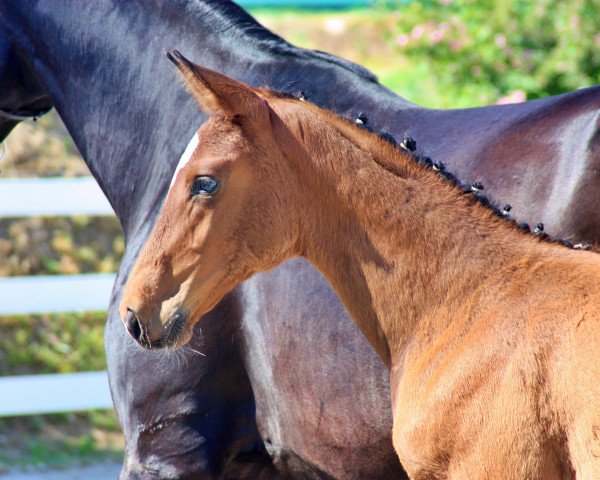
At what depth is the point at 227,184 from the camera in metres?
2.32

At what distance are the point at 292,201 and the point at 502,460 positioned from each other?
0.81 metres

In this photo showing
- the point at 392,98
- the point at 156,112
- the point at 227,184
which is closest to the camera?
the point at 227,184

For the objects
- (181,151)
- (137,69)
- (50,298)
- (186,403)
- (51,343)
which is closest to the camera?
(186,403)

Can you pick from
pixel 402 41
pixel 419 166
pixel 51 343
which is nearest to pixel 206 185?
pixel 419 166

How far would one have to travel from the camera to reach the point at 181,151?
126 inches

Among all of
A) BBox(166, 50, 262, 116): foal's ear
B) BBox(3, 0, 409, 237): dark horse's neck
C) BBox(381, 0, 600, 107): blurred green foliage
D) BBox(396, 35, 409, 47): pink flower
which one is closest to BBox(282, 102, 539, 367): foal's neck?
BBox(166, 50, 262, 116): foal's ear

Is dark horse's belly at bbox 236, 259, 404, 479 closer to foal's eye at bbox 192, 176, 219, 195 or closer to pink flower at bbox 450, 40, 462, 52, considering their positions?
foal's eye at bbox 192, 176, 219, 195

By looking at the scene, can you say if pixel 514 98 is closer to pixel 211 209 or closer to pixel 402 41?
pixel 402 41

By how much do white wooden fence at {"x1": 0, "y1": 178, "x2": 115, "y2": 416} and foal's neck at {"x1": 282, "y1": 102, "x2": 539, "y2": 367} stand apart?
149 inches

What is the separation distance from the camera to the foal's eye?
230cm

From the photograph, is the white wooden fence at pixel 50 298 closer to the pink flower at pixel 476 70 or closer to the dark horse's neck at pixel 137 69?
the dark horse's neck at pixel 137 69

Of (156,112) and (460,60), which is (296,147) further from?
(460,60)

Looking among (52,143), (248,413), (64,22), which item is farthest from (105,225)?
(248,413)

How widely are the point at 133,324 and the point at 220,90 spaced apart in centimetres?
62
